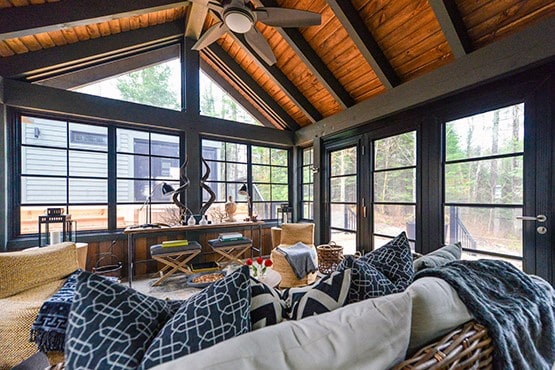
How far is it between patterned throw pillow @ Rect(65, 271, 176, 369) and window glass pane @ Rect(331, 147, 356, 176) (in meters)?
3.90

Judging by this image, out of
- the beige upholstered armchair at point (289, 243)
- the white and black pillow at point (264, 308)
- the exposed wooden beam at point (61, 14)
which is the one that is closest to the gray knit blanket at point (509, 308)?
the white and black pillow at point (264, 308)

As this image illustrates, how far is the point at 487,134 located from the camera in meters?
2.57

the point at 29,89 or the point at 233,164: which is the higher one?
the point at 29,89

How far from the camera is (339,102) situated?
4.04m

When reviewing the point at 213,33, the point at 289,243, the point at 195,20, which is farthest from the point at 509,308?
the point at 195,20

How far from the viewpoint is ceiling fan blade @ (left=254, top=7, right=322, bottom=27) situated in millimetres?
2291

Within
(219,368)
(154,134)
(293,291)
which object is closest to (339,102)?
(154,134)

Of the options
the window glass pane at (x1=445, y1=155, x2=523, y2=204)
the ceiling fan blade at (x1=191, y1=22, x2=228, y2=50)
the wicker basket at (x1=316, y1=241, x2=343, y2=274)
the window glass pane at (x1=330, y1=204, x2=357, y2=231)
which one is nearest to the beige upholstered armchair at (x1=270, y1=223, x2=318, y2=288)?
the wicker basket at (x1=316, y1=241, x2=343, y2=274)

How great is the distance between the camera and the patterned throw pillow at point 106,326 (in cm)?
64

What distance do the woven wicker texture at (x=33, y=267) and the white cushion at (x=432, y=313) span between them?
2.61 meters

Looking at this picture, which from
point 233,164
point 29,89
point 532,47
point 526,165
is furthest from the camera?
point 233,164

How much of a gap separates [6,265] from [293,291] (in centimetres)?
220

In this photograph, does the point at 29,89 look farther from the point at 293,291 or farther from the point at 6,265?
the point at 293,291

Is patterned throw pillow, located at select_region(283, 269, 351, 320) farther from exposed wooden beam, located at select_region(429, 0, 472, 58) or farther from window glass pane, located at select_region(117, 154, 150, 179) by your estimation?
window glass pane, located at select_region(117, 154, 150, 179)
